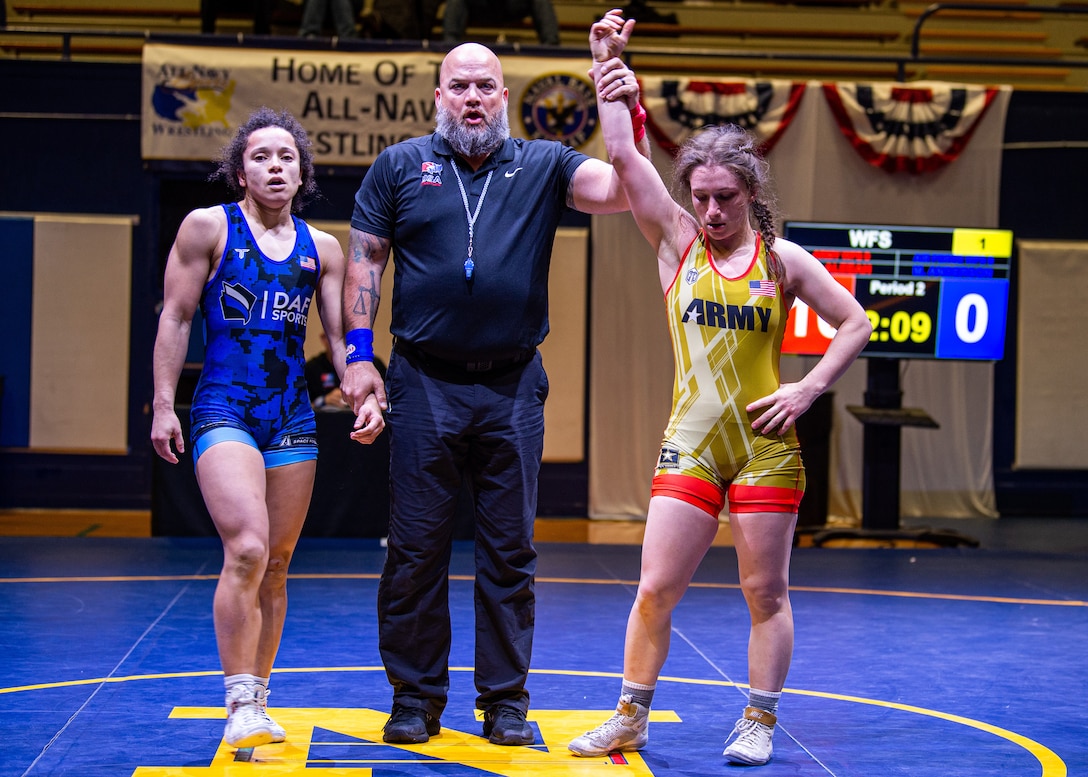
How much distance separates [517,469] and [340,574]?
10.8ft

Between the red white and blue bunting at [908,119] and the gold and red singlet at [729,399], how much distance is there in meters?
6.53

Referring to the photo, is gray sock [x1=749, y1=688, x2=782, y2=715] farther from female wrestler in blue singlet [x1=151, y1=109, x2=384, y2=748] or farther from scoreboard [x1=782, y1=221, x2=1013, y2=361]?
scoreboard [x1=782, y1=221, x2=1013, y2=361]

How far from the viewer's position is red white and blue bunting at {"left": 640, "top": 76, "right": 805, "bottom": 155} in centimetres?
931

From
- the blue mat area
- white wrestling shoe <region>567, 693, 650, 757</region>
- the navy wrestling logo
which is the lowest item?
the blue mat area

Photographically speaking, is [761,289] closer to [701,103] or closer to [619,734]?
[619,734]

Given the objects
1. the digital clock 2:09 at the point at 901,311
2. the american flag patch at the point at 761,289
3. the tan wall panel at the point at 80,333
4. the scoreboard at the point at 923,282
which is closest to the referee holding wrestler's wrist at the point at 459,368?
the american flag patch at the point at 761,289

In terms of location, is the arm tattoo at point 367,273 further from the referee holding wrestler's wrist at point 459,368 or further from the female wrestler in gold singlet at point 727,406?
the female wrestler in gold singlet at point 727,406

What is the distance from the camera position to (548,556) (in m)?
7.38

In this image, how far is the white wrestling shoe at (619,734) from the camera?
10.8ft

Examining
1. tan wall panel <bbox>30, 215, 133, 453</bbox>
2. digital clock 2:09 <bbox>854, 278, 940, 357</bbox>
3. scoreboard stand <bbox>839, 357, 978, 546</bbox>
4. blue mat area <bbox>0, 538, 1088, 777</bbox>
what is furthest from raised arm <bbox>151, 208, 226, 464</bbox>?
tan wall panel <bbox>30, 215, 133, 453</bbox>

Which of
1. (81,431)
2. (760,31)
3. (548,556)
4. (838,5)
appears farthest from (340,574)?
(838,5)

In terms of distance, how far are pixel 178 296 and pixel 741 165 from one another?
4.99 feet

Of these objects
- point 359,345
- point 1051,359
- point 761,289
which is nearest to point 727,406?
point 761,289

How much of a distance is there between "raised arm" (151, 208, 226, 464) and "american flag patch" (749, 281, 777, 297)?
4.62 ft
